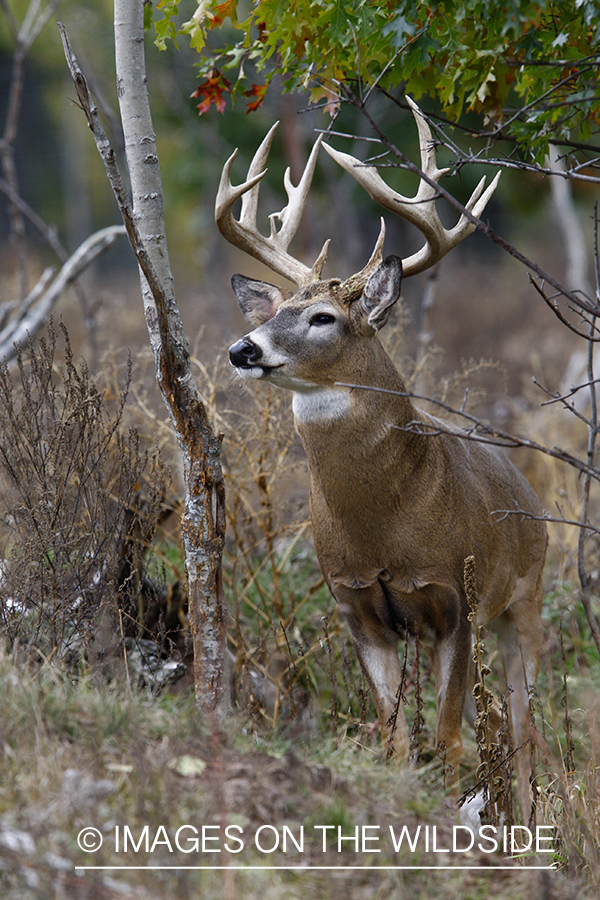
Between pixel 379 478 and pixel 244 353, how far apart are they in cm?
85

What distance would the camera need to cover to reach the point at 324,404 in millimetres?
4184

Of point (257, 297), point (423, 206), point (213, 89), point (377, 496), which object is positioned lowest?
point (377, 496)

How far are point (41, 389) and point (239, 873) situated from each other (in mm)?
2274

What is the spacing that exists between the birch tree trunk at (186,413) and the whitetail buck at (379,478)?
29 cm

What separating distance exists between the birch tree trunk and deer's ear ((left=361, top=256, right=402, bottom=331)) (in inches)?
34.7

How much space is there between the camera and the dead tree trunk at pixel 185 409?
156 inches

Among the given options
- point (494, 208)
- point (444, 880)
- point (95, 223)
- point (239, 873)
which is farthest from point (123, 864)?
point (95, 223)

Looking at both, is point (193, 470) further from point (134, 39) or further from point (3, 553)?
point (134, 39)

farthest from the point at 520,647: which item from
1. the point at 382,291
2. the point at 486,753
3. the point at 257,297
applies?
the point at 257,297

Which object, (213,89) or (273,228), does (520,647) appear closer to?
(273,228)

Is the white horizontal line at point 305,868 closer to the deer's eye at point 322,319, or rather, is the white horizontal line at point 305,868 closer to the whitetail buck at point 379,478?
the whitetail buck at point 379,478

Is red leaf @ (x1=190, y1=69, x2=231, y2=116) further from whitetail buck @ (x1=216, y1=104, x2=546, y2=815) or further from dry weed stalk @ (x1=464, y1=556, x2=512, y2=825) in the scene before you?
dry weed stalk @ (x1=464, y1=556, x2=512, y2=825)

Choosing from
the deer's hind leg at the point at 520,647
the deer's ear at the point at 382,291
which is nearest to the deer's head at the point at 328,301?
the deer's ear at the point at 382,291

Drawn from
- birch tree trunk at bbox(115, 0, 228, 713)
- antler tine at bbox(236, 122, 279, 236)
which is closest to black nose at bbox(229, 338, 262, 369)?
birch tree trunk at bbox(115, 0, 228, 713)
